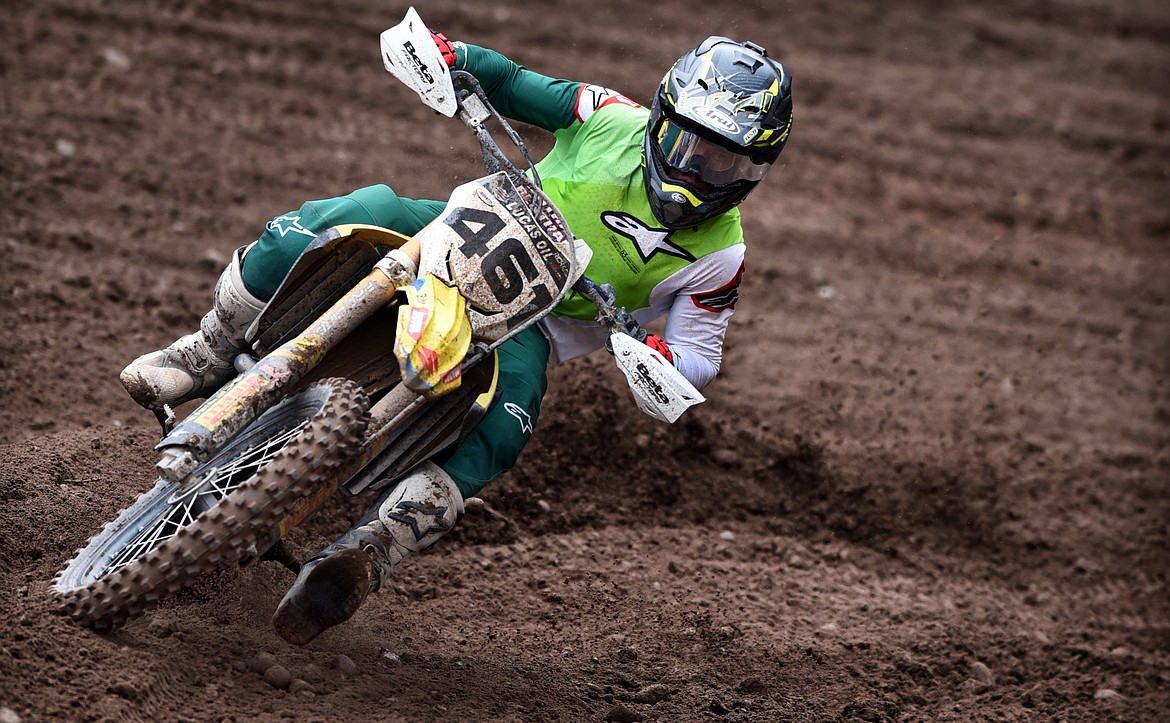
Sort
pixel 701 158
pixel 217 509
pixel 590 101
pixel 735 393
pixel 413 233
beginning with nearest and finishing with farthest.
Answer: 1. pixel 217 509
2. pixel 701 158
3. pixel 413 233
4. pixel 590 101
5. pixel 735 393

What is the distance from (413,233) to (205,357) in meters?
A: 0.87

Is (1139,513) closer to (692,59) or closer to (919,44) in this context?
(692,59)

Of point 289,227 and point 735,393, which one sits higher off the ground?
point 289,227

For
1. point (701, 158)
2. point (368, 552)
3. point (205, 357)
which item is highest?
point (701, 158)

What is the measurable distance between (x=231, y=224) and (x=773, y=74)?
4178 millimetres

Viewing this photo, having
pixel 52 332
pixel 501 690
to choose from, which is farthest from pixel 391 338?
pixel 52 332

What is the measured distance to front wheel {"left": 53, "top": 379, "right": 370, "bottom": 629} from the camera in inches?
135

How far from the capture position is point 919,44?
35.7 feet

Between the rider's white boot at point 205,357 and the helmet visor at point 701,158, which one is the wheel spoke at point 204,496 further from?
the helmet visor at point 701,158

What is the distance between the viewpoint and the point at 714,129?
4230mm

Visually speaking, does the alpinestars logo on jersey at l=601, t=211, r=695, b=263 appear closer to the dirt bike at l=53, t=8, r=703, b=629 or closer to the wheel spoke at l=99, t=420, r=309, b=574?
the dirt bike at l=53, t=8, r=703, b=629

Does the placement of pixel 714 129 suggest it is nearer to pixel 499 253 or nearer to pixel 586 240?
pixel 586 240

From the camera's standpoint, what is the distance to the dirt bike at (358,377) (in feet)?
11.5

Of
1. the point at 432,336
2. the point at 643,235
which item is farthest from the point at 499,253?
the point at 643,235
